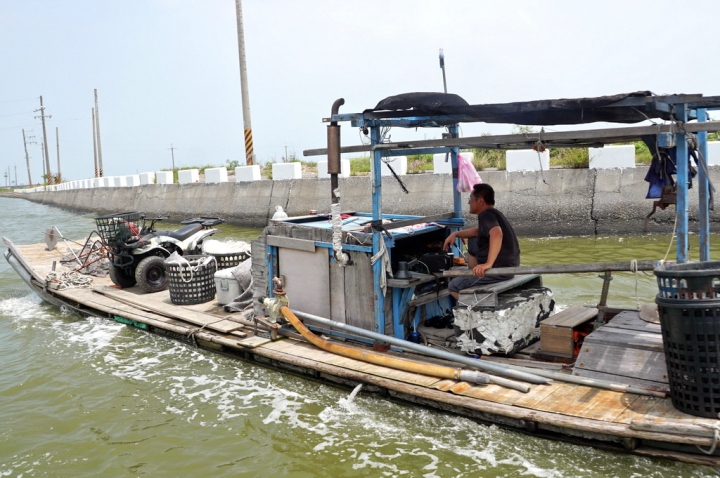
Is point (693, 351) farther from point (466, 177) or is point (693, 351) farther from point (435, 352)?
point (466, 177)

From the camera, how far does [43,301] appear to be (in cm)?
1112

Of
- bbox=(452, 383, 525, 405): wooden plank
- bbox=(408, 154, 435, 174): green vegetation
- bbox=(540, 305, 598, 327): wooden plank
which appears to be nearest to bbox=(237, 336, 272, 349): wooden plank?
bbox=(452, 383, 525, 405): wooden plank

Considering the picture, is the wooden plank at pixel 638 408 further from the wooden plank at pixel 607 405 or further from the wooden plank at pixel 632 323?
the wooden plank at pixel 632 323

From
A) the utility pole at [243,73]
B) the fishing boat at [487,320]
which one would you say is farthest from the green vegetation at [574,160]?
the utility pole at [243,73]

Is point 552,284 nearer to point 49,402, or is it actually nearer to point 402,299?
point 402,299

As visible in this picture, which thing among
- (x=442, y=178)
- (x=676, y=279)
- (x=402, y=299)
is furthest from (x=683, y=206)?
(x=442, y=178)

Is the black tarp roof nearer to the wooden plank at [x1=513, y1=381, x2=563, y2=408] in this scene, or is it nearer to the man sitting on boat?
the man sitting on boat

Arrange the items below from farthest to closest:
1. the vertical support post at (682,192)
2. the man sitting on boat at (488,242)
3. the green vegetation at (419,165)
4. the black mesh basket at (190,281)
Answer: the green vegetation at (419,165) < the black mesh basket at (190,281) < the man sitting on boat at (488,242) < the vertical support post at (682,192)

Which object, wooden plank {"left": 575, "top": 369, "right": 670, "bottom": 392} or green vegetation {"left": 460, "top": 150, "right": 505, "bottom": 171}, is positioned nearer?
wooden plank {"left": 575, "top": 369, "right": 670, "bottom": 392}

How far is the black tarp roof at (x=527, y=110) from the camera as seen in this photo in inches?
189

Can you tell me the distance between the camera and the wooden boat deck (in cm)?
412

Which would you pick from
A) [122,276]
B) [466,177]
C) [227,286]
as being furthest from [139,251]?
[466,177]

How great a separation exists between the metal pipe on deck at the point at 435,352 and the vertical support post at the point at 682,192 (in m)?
1.42

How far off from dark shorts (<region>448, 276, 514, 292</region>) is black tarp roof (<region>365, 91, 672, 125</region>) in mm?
1421
